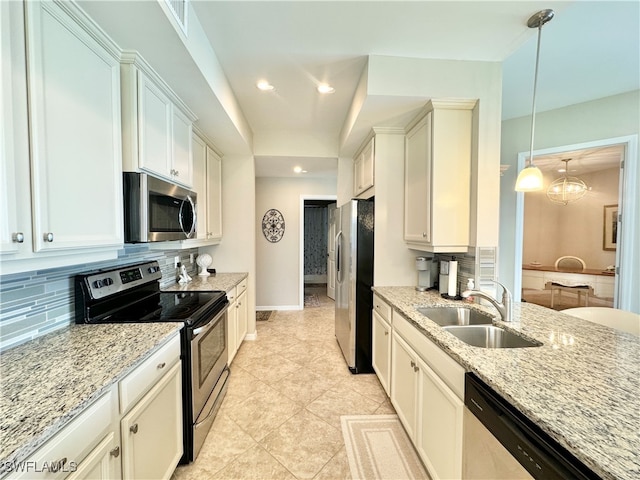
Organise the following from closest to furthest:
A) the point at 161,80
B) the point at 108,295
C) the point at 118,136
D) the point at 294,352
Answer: the point at 118,136, the point at 108,295, the point at 161,80, the point at 294,352

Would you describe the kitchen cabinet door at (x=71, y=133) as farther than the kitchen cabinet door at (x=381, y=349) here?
No

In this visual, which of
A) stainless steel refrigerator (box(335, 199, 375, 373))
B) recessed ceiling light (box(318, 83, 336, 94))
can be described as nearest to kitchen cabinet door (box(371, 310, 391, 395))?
stainless steel refrigerator (box(335, 199, 375, 373))

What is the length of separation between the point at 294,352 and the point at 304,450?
145 centimetres

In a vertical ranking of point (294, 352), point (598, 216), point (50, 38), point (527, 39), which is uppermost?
→ point (527, 39)

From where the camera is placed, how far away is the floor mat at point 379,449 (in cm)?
157

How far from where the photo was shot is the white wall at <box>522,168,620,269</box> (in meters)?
4.93

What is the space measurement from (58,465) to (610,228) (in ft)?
23.9

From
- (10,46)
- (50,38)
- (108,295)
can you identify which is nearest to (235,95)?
(50,38)

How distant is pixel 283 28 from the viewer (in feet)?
5.53

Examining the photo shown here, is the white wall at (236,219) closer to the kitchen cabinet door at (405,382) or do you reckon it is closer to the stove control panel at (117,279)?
the stove control panel at (117,279)

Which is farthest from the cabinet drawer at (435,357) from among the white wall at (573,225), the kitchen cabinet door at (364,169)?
the white wall at (573,225)

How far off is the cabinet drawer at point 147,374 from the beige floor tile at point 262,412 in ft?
2.85

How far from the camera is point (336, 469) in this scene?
159 centimetres

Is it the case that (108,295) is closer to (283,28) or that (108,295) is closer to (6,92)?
(6,92)
